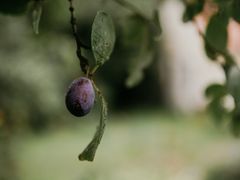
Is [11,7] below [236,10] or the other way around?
below


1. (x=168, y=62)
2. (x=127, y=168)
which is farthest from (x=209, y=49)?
(x=168, y=62)

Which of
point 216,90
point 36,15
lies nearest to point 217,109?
point 216,90

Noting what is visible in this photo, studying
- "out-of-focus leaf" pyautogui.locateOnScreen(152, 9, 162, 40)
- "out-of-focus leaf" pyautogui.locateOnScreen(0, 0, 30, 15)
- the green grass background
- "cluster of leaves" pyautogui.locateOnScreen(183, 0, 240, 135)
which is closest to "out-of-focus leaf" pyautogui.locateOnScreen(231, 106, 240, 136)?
"cluster of leaves" pyautogui.locateOnScreen(183, 0, 240, 135)

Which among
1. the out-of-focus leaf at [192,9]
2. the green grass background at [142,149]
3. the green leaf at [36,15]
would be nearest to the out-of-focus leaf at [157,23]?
the out-of-focus leaf at [192,9]

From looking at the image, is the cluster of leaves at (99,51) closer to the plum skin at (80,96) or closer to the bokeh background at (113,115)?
the plum skin at (80,96)

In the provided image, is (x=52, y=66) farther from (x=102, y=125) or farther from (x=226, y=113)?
(x=102, y=125)

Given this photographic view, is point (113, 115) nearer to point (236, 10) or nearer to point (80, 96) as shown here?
point (236, 10)
